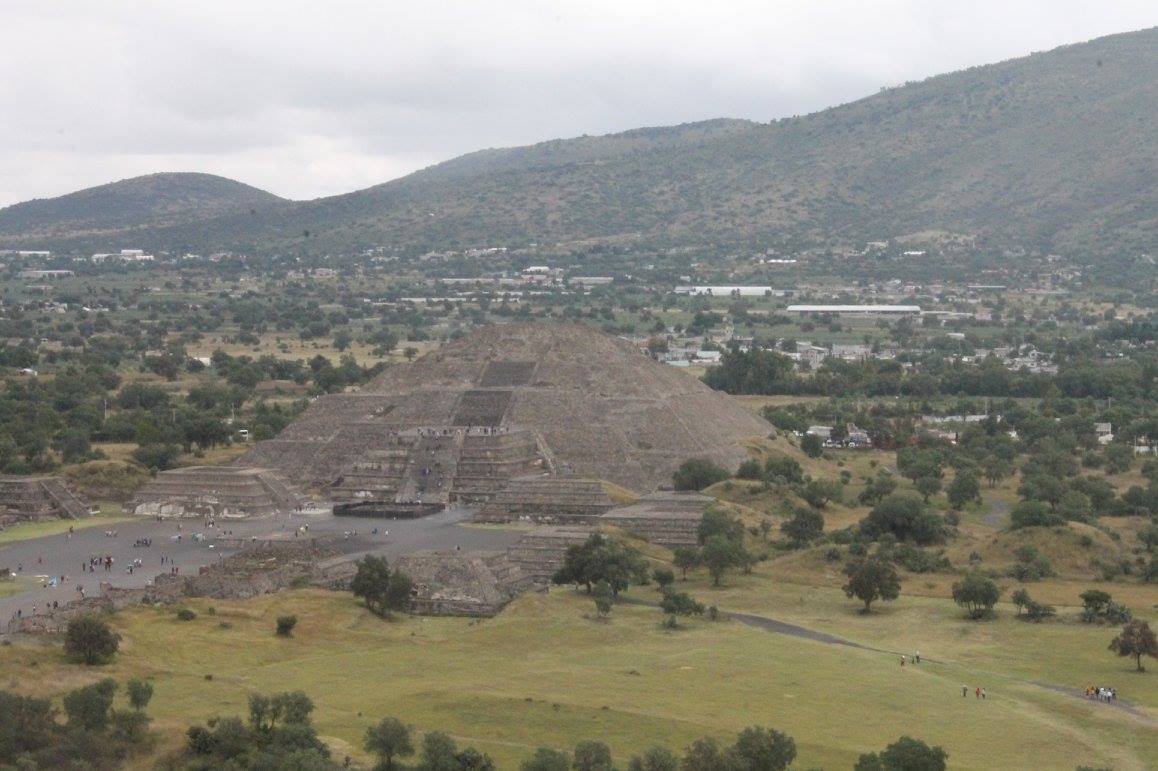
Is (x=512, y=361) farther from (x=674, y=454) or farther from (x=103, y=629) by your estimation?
(x=103, y=629)

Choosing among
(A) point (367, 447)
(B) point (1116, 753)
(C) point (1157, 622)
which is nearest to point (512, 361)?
(A) point (367, 447)

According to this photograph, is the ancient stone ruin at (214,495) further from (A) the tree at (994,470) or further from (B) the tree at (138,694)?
(B) the tree at (138,694)

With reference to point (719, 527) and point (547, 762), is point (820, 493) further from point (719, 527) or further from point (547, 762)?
point (547, 762)

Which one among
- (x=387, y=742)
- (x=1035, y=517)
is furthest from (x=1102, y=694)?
(x=1035, y=517)

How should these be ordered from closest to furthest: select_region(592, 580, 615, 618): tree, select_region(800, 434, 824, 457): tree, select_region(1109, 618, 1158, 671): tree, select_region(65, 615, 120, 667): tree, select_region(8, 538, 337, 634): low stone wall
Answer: select_region(65, 615, 120, 667): tree, select_region(8, 538, 337, 634): low stone wall, select_region(1109, 618, 1158, 671): tree, select_region(592, 580, 615, 618): tree, select_region(800, 434, 824, 457): tree

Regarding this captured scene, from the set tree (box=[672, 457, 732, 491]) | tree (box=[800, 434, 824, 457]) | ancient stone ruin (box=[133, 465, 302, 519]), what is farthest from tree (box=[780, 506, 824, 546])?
tree (box=[800, 434, 824, 457])

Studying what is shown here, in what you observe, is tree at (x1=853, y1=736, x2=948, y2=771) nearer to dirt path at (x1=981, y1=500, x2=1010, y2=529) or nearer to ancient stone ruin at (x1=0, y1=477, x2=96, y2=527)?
dirt path at (x1=981, y1=500, x2=1010, y2=529)

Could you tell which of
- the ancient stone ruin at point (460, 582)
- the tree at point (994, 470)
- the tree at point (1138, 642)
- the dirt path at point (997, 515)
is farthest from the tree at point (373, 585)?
the tree at point (994, 470)
